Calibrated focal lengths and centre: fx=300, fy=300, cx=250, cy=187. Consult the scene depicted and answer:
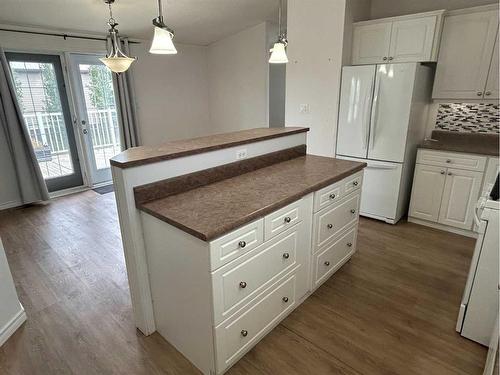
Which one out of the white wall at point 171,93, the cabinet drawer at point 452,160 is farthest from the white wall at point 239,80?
the cabinet drawer at point 452,160

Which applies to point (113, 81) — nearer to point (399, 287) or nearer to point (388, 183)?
point (388, 183)

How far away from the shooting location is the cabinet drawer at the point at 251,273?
1.46m

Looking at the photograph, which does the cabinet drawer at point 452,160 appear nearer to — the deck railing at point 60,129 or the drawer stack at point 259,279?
the drawer stack at point 259,279

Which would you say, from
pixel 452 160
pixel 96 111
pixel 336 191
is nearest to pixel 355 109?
pixel 452 160

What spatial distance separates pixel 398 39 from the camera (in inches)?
124

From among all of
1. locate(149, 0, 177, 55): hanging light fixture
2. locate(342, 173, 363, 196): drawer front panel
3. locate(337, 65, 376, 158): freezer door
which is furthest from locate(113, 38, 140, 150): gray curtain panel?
locate(342, 173, 363, 196): drawer front panel

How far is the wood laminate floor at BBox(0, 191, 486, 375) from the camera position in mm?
1711

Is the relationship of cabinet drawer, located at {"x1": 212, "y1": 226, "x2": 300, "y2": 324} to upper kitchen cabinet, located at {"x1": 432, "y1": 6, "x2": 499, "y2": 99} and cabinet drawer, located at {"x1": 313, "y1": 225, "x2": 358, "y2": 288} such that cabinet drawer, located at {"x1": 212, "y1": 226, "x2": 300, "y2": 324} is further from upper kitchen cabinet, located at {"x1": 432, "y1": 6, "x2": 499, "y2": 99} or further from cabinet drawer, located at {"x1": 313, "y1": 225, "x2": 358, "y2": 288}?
upper kitchen cabinet, located at {"x1": 432, "y1": 6, "x2": 499, "y2": 99}

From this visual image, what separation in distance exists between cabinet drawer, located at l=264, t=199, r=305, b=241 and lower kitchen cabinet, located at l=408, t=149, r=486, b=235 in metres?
2.05

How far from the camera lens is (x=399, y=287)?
7.76 ft

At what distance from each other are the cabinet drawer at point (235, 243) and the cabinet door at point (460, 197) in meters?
2.48

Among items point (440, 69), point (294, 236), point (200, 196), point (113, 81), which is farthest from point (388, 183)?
point (113, 81)

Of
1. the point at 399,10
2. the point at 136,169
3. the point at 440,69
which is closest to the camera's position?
the point at 136,169

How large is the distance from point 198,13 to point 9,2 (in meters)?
2.12
